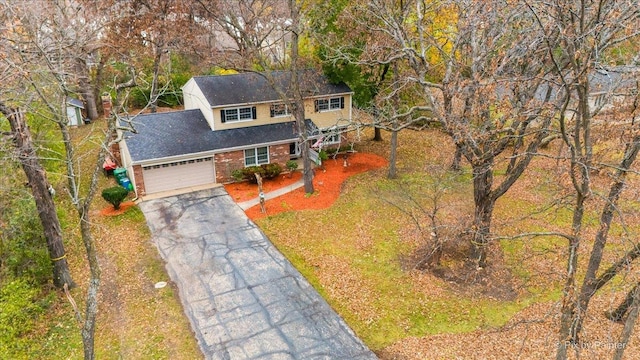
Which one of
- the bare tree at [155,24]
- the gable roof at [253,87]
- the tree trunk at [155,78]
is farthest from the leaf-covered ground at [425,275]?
the bare tree at [155,24]

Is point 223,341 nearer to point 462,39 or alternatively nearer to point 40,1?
point 462,39

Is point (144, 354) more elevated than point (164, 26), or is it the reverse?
point (164, 26)

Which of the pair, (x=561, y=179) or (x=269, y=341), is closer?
Answer: (x=561, y=179)

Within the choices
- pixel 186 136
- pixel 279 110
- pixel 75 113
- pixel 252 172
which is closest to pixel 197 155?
pixel 186 136

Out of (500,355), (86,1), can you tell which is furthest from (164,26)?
(500,355)

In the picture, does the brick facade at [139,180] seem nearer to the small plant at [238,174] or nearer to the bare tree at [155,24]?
the bare tree at [155,24]

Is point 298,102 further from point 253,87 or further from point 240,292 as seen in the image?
point 240,292

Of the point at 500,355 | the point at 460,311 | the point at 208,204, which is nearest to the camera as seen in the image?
the point at 500,355
